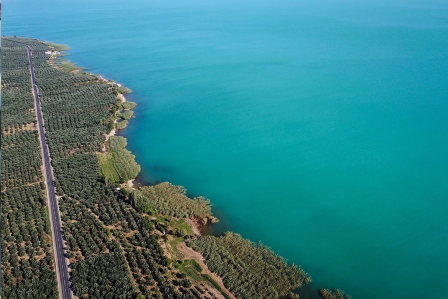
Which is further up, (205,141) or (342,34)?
(342,34)

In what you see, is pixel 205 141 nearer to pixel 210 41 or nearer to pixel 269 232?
pixel 269 232

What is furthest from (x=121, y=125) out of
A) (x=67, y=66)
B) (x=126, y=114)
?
(x=67, y=66)

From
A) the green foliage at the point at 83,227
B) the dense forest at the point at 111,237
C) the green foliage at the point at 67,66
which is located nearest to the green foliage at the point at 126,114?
the green foliage at the point at 83,227

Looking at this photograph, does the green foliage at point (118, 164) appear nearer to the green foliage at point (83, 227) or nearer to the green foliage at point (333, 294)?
the green foliage at point (83, 227)

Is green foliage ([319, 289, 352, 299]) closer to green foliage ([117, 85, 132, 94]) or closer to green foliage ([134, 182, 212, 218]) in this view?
green foliage ([134, 182, 212, 218])

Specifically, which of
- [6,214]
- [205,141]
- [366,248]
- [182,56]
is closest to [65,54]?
[182,56]

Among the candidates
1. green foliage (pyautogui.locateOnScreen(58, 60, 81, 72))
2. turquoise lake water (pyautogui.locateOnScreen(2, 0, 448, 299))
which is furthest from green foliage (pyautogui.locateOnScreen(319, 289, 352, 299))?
green foliage (pyautogui.locateOnScreen(58, 60, 81, 72))

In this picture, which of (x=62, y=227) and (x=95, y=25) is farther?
(x=95, y=25)

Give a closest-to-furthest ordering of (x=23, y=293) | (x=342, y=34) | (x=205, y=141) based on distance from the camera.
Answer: (x=23, y=293) → (x=205, y=141) → (x=342, y=34)
